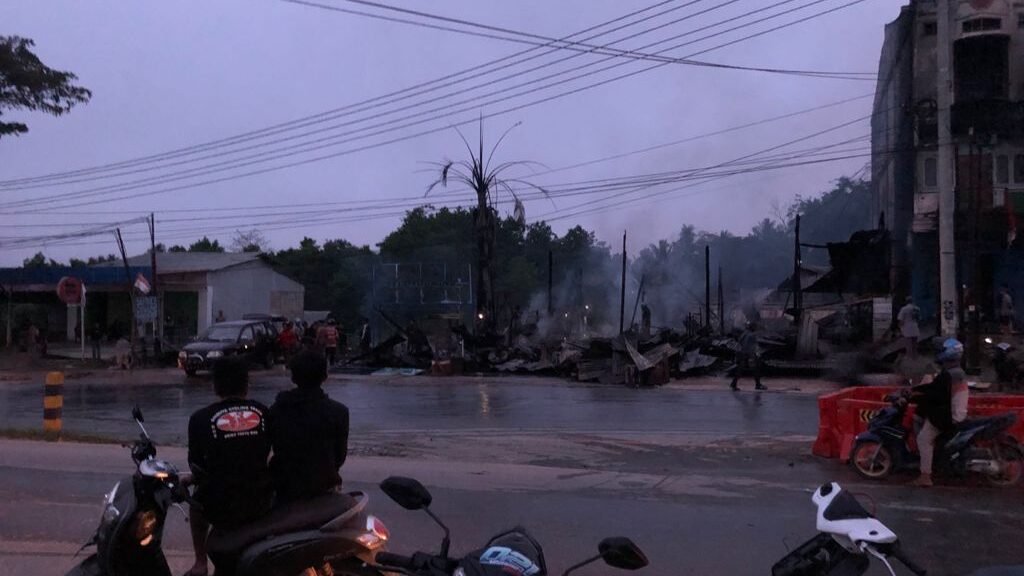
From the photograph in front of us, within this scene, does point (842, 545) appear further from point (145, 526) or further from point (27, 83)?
point (27, 83)

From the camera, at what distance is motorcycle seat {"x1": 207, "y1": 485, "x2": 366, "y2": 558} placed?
5117 mm

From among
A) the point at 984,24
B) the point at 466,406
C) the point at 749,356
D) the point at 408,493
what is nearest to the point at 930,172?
the point at 984,24

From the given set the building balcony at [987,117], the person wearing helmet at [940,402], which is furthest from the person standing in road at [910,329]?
the person wearing helmet at [940,402]

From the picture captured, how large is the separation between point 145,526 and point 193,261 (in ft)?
149

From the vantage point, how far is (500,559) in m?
3.74

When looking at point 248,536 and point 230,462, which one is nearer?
point 248,536

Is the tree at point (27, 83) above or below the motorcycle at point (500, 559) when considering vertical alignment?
above

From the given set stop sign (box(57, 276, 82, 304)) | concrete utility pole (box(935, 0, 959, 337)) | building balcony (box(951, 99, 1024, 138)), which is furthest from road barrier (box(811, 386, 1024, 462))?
stop sign (box(57, 276, 82, 304))

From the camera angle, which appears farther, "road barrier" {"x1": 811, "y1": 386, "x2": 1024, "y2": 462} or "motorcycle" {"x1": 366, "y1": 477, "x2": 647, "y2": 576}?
"road barrier" {"x1": 811, "y1": 386, "x2": 1024, "y2": 462}

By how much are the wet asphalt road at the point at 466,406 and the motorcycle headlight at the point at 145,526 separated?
33.6ft

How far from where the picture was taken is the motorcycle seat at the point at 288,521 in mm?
5117

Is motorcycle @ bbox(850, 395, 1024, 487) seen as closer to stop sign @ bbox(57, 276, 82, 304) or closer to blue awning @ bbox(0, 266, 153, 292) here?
stop sign @ bbox(57, 276, 82, 304)

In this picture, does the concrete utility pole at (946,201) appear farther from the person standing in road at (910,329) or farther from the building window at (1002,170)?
the building window at (1002,170)

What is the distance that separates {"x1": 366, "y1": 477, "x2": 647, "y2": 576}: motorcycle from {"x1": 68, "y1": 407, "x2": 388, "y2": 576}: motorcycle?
709mm
